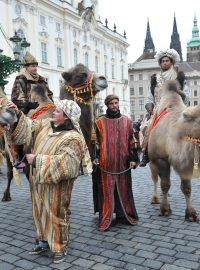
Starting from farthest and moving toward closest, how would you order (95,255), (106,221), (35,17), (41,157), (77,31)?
(77,31)
(35,17)
(106,221)
(95,255)
(41,157)

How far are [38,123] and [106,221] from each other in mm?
1731

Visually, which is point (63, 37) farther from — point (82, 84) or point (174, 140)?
point (174, 140)

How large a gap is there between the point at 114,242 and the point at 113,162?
3.47ft

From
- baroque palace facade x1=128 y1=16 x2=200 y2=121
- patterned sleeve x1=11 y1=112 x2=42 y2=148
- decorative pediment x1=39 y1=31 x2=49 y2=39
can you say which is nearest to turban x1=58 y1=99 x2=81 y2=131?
patterned sleeve x1=11 y1=112 x2=42 y2=148

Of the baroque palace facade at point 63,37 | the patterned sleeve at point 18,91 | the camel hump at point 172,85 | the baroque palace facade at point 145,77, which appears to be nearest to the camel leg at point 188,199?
the camel hump at point 172,85

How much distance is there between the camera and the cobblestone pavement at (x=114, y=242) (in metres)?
3.76

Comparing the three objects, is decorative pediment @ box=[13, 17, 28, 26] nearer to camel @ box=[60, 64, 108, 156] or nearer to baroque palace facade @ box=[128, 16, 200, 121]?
camel @ box=[60, 64, 108, 156]

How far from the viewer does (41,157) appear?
3.45 m

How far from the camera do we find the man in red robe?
4.78 m

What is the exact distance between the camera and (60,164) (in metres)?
3.47

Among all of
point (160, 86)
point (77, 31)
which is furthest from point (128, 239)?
point (77, 31)

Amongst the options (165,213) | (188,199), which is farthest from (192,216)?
(165,213)

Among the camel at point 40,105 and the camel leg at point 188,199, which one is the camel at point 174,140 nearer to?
the camel leg at point 188,199

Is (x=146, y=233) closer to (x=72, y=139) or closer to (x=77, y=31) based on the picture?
(x=72, y=139)
